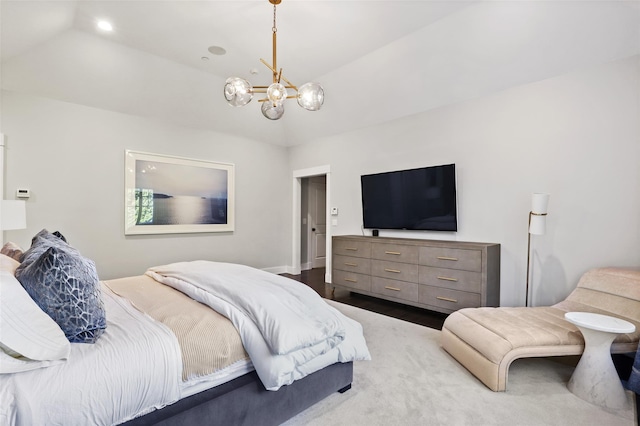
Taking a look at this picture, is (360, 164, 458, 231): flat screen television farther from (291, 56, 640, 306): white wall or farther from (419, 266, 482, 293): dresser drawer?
(419, 266, 482, 293): dresser drawer

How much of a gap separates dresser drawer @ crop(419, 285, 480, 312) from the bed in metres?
1.80

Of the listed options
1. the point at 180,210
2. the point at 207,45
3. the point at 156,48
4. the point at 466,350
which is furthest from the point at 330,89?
the point at 466,350

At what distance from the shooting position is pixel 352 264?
174 inches

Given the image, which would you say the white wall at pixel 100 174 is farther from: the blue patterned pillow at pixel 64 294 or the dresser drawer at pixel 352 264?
the blue patterned pillow at pixel 64 294

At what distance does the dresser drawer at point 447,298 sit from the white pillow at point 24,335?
3.31m

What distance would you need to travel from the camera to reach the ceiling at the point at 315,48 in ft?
9.20

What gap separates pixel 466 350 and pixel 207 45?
4118 mm

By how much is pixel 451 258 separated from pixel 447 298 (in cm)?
46

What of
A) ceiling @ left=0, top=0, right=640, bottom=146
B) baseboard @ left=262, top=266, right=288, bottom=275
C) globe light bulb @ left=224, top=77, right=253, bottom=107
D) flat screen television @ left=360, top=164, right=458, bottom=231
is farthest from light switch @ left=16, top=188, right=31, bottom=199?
flat screen television @ left=360, top=164, right=458, bottom=231

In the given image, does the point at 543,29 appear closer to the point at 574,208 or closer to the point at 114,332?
the point at 574,208

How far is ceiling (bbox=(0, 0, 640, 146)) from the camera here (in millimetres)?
2803

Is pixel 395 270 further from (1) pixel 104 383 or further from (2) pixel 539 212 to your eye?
A: (1) pixel 104 383

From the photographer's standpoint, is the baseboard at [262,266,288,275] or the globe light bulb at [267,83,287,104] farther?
the baseboard at [262,266,288,275]

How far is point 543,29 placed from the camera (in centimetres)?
284
